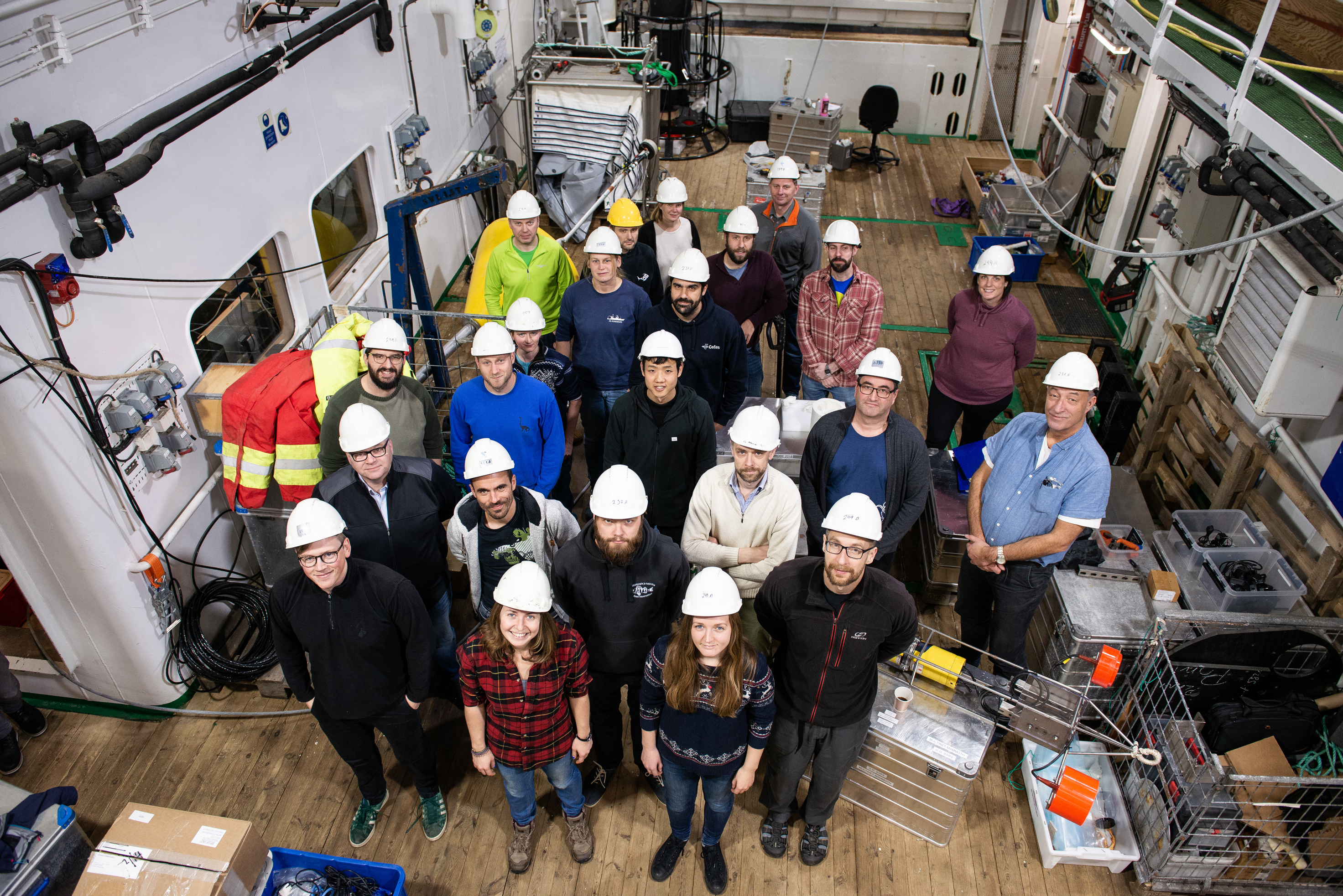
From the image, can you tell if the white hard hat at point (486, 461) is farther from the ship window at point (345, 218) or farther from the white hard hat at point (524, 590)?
the ship window at point (345, 218)

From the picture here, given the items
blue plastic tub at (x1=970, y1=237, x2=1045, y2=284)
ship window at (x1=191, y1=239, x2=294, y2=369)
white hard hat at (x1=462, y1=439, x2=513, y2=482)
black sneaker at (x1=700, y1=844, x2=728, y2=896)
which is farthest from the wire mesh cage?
blue plastic tub at (x1=970, y1=237, x2=1045, y2=284)

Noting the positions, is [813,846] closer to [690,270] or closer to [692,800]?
[692,800]

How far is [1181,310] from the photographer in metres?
6.07

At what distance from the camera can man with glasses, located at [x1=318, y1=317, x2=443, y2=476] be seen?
12.1ft

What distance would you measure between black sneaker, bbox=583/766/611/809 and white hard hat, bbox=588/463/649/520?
55.8 inches

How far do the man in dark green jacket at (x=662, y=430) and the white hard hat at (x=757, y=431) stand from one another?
48 centimetres

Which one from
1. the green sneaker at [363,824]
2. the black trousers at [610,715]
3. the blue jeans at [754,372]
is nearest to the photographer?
the black trousers at [610,715]

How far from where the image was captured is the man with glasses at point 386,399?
367 cm

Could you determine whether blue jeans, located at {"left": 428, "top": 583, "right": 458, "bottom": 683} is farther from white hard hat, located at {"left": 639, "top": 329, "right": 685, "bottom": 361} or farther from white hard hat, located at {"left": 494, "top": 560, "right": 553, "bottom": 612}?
white hard hat, located at {"left": 639, "top": 329, "right": 685, "bottom": 361}

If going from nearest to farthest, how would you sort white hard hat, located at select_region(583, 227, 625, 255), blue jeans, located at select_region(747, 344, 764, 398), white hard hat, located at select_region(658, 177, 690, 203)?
white hard hat, located at select_region(583, 227, 625, 255)
white hard hat, located at select_region(658, 177, 690, 203)
blue jeans, located at select_region(747, 344, 764, 398)

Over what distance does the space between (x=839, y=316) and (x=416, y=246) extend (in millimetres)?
2749

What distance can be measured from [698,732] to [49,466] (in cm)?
273

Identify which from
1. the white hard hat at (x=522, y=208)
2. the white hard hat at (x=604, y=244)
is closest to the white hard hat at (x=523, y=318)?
the white hard hat at (x=604, y=244)

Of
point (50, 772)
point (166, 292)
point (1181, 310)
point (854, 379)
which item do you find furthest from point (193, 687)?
point (1181, 310)
